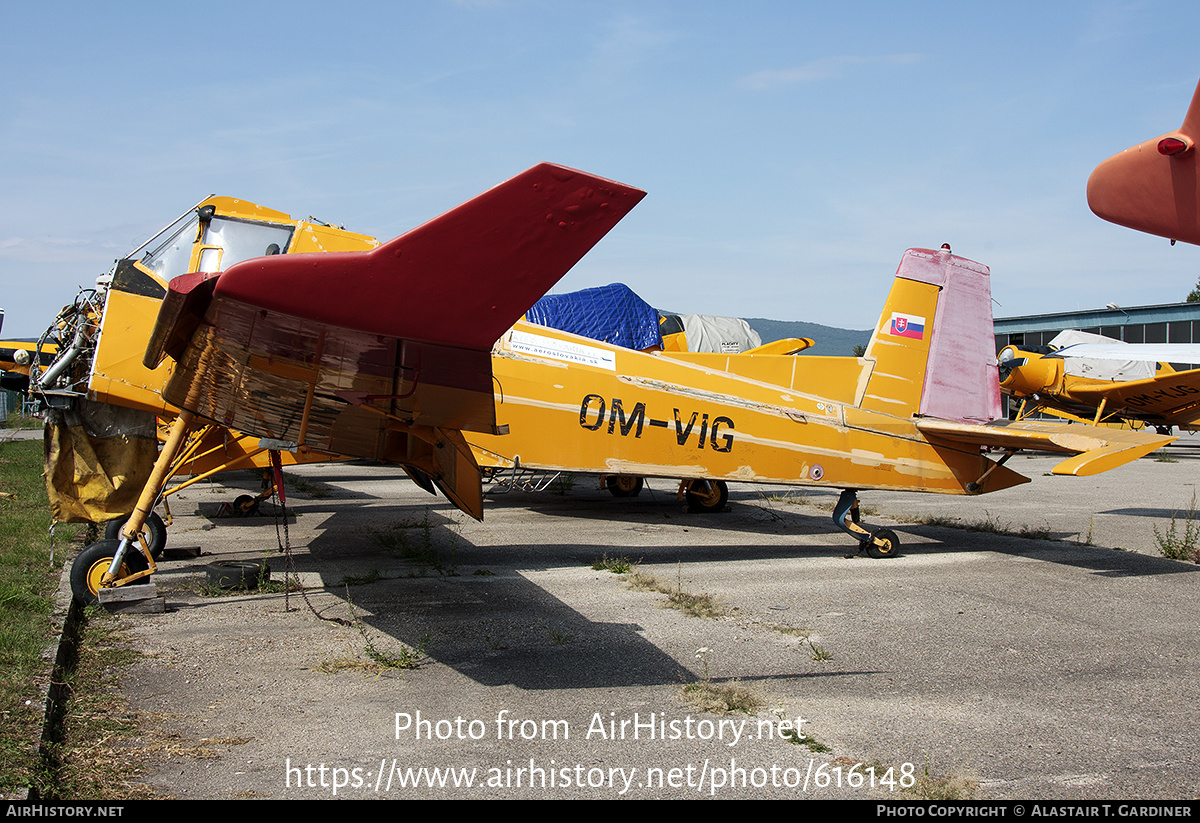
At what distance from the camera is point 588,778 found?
10.6 feet

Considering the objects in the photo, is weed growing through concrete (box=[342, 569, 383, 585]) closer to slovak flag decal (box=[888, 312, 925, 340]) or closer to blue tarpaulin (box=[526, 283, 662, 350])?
slovak flag decal (box=[888, 312, 925, 340])

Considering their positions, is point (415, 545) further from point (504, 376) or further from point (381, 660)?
point (381, 660)

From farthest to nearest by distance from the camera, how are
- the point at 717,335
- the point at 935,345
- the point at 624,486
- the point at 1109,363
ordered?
the point at 717,335 → the point at 1109,363 → the point at 624,486 → the point at 935,345

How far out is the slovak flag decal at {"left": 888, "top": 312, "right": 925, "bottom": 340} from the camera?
888cm

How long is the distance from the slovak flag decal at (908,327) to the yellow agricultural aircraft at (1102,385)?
11704 millimetres

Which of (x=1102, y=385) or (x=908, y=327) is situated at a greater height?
(x=1102, y=385)

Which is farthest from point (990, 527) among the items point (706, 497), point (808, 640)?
point (808, 640)

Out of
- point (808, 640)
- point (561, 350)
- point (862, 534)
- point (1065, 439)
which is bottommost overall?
point (808, 640)

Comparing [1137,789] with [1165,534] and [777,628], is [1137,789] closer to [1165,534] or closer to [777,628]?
[777,628]

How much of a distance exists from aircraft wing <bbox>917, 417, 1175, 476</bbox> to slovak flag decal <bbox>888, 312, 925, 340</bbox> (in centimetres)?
98

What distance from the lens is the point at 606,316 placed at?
1534cm

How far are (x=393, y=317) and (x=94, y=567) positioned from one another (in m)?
4.17

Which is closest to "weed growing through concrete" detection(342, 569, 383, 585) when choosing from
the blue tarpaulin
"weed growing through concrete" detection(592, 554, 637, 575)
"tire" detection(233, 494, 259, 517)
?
"weed growing through concrete" detection(592, 554, 637, 575)
